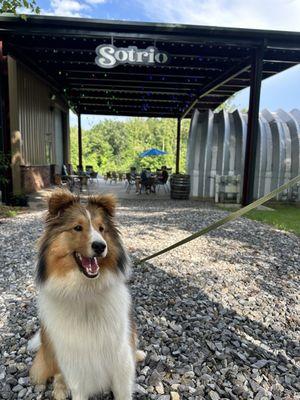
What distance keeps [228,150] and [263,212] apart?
323cm

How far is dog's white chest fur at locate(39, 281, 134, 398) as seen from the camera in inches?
70.0

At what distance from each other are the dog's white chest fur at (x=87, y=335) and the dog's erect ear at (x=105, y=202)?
481 millimetres

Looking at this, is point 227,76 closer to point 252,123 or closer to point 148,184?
point 252,123

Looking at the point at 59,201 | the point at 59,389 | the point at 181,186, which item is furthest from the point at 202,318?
the point at 181,186

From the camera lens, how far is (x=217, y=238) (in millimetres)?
5973

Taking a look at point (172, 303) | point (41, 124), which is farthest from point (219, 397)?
point (41, 124)

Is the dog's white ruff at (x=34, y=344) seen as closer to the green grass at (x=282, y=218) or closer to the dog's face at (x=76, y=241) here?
the dog's face at (x=76, y=241)

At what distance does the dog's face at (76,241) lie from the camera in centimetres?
171

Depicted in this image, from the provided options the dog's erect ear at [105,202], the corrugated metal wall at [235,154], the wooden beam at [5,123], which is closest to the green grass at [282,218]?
the corrugated metal wall at [235,154]

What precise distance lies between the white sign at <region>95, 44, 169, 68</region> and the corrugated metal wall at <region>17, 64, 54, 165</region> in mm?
4053

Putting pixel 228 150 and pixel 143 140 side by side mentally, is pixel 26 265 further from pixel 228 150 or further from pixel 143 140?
pixel 143 140

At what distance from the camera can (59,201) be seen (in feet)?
6.04

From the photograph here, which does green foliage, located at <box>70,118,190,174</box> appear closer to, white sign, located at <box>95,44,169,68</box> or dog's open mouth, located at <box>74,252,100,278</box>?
white sign, located at <box>95,44,169,68</box>

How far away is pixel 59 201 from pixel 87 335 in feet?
2.68
